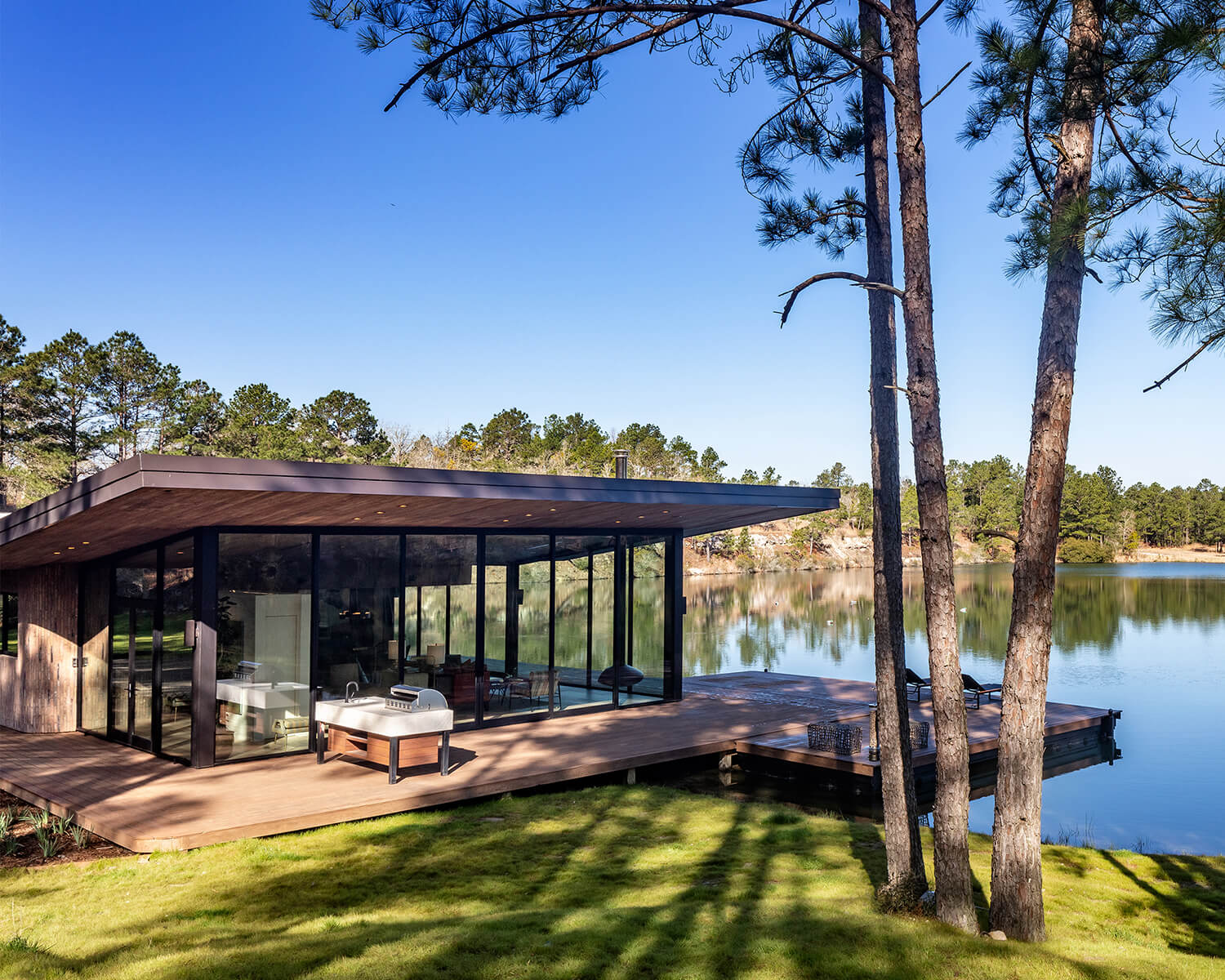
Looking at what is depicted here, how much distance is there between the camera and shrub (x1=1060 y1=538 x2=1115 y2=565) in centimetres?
6631

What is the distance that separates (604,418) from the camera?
53.4m

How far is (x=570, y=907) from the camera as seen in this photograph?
509 cm

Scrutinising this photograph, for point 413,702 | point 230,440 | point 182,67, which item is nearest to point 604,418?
point 230,440

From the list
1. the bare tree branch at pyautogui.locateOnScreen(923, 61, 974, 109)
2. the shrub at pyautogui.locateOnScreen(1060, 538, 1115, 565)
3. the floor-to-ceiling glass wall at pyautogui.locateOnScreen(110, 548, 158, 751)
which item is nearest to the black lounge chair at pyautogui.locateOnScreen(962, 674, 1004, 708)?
the bare tree branch at pyautogui.locateOnScreen(923, 61, 974, 109)

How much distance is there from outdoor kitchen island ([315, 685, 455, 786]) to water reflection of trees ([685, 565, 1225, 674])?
→ 36.4ft

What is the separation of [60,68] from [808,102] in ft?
59.1

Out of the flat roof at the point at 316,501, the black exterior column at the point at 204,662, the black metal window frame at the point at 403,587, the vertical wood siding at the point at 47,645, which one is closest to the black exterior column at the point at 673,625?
the black metal window frame at the point at 403,587

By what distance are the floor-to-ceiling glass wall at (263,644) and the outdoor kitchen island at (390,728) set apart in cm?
50

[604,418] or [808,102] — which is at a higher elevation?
[604,418]

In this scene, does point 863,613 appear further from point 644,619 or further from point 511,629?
point 511,629

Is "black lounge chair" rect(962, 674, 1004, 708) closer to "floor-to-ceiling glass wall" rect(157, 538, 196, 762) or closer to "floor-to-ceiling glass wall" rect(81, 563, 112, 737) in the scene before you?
"floor-to-ceiling glass wall" rect(157, 538, 196, 762)

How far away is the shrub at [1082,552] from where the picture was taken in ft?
218

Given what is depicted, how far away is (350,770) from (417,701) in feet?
2.93

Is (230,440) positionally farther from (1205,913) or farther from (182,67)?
(1205,913)
